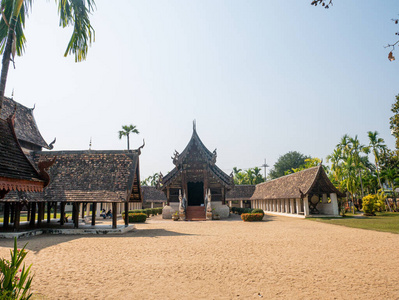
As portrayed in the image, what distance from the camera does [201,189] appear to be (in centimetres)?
3384

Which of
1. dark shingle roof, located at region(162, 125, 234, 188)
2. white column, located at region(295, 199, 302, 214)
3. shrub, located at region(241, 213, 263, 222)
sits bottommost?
shrub, located at region(241, 213, 263, 222)

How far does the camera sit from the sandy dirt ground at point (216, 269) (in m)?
5.78

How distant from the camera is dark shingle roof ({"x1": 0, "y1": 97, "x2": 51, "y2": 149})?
20.6 m

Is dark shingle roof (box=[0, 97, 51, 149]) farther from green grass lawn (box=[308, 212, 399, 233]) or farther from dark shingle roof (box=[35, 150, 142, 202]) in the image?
green grass lawn (box=[308, 212, 399, 233])

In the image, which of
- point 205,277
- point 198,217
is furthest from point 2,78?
point 198,217

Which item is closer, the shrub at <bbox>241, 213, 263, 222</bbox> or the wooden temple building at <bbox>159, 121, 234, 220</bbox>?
the shrub at <bbox>241, 213, 263, 222</bbox>

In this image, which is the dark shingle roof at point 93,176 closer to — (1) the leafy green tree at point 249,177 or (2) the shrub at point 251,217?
(2) the shrub at point 251,217

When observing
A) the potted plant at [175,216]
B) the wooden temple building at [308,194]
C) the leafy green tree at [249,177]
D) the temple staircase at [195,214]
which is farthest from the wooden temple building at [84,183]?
the leafy green tree at [249,177]

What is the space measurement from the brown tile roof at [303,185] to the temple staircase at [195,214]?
925 cm

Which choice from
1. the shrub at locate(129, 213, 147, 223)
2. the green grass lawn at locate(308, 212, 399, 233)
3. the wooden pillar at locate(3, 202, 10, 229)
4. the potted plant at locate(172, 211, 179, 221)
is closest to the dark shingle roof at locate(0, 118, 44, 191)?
the wooden pillar at locate(3, 202, 10, 229)

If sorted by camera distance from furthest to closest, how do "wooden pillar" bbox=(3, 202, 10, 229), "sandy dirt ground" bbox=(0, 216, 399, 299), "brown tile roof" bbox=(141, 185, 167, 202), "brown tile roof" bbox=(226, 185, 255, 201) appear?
"brown tile roof" bbox=(226, 185, 255, 201) < "brown tile roof" bbox=(141, 185, 167, 202) < "wooden pillar" bbox=(3, 202, 10, 229) < "sandy dirt ground" bbox=(0, 216, 399, 299)

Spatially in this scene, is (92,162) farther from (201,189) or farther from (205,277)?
(201,189)

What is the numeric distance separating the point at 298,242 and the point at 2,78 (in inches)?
471

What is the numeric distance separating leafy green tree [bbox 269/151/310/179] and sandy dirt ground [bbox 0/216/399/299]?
2303 inches
